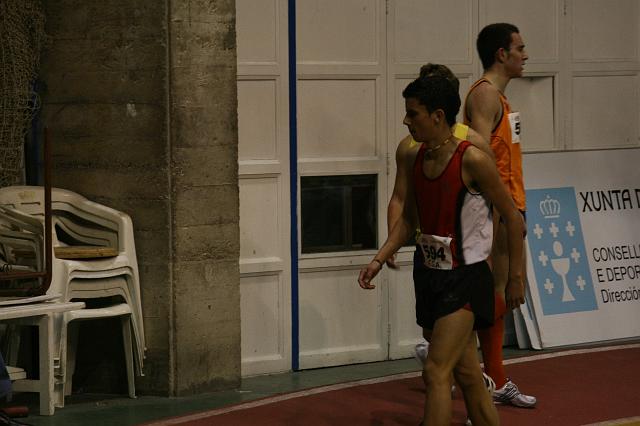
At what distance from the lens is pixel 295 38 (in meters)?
9.63

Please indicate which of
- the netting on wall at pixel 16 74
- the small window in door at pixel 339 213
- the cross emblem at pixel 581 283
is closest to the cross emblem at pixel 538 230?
the cross emblem at pixel 581 283

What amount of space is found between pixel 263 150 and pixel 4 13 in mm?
1933

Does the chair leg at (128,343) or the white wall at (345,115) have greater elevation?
the white wall at (345,115)

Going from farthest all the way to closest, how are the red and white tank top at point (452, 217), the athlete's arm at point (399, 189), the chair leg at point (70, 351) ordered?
the chair leg at point (70, 351) < the athlete's arm at point (399, 189) < the red and white tank top at point (452, 217)

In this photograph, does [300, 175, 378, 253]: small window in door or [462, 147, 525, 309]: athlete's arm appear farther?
[300, 175, 378, 253]: small window in door

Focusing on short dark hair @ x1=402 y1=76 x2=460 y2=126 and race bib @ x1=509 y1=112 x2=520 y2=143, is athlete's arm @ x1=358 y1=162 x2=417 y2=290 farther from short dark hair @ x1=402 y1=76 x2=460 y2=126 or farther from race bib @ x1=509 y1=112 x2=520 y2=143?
race bib @ x1=509 y1=112 x2=520 y2=143

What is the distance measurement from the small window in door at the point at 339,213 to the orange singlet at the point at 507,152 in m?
1.70

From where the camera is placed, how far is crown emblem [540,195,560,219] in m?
10.8

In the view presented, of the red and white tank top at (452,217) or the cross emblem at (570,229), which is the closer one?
the red and white tank top at (452,217)

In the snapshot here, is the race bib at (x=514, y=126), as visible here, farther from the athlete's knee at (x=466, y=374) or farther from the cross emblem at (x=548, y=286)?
the cross emblem at (x=548, y=286)

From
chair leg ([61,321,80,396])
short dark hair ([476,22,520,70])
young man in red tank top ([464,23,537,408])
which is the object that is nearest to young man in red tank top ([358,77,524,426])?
young man in red tank top ([464,23,537,408])

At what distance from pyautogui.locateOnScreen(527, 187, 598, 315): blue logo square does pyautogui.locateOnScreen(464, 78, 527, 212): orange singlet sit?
7.14ft

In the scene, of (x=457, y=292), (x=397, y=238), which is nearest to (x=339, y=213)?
(x=397, y=238)

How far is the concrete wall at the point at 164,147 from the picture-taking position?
8.77 meters
